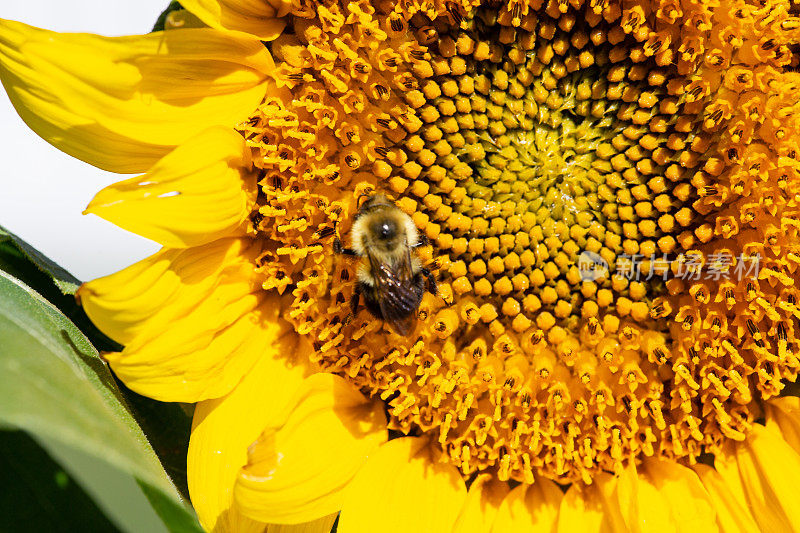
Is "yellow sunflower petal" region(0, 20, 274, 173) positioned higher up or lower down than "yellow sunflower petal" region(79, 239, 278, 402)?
higher up

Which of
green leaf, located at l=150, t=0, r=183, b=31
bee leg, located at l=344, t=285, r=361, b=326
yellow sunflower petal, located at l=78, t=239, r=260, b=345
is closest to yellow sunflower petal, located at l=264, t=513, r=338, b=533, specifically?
bee leg, located at l=344, t=285, r=361, b=326

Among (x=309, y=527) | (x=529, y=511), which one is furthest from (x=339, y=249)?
(x=529, y=511)

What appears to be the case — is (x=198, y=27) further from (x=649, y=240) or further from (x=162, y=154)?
(x=649, y=240)

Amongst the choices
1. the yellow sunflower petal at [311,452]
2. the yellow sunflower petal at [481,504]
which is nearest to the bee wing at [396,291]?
the yellow sunflower petal at [311,452]

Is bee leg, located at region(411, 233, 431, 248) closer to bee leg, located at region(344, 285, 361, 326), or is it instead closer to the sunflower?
the sunflower

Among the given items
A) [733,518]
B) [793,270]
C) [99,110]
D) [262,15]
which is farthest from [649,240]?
[99,110]

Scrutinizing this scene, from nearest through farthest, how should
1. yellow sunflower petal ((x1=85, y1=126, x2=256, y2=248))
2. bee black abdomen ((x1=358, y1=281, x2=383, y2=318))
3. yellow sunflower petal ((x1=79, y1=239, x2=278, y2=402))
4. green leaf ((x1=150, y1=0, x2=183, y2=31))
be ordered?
1. yellow sunflower petal ((x1=85, y1=126, x2=256, y2=248))
2. yellow sunflower petal ((x1=79, y1=239, x2=278, y2=402))
3. green leaf ((x1=150, y1=0, x2=183, y2=31))
4. bee black abdomen ((x1=358, y1=281, x2=383, y2=318))
